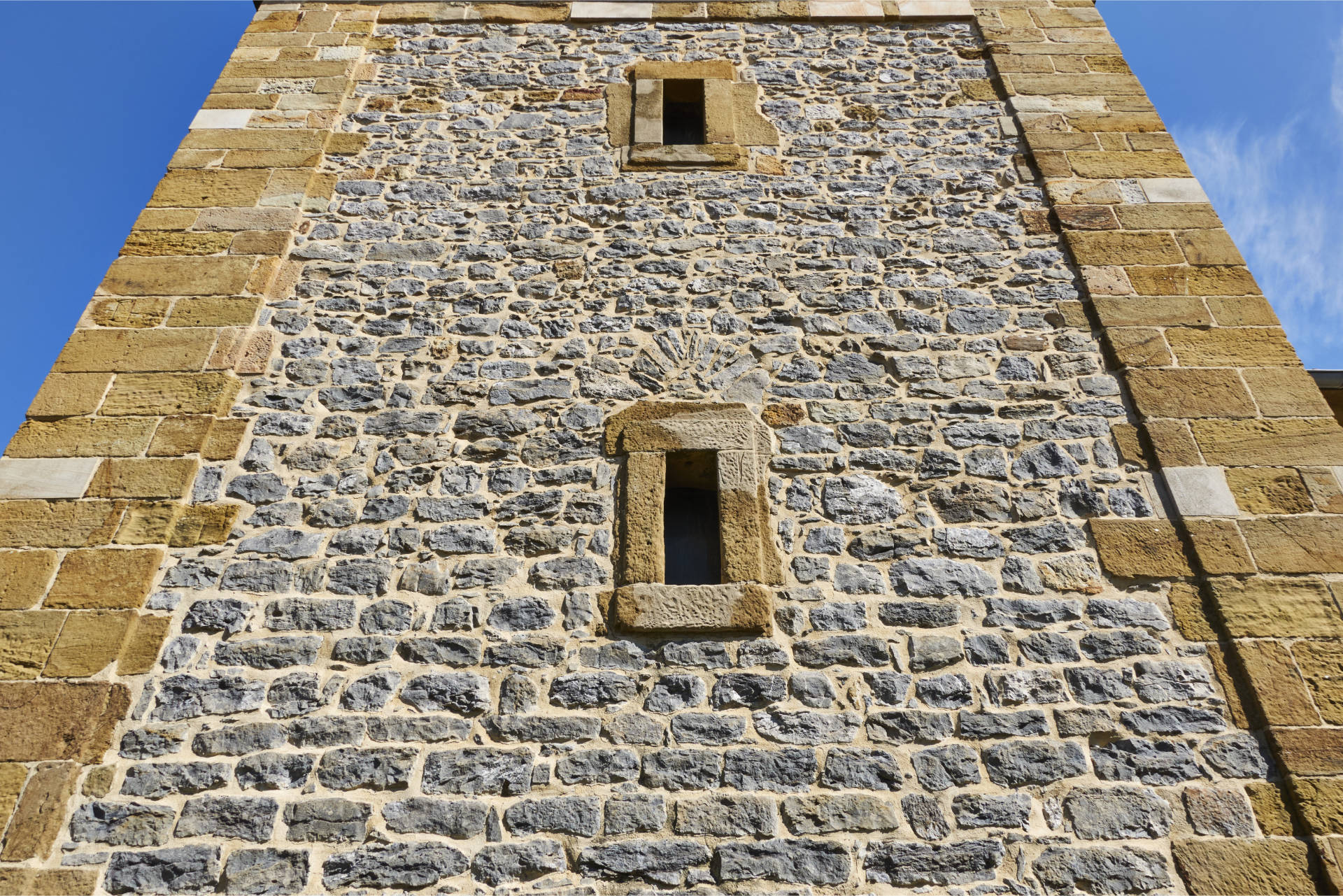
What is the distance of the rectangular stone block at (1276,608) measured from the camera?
125 inches

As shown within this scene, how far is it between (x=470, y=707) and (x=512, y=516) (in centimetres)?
78

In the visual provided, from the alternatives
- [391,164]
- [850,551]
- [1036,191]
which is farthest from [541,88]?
[850,551]

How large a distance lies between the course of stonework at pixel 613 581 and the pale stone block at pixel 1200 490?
21cm

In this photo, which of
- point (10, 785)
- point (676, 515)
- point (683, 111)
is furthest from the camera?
point (683, 111)

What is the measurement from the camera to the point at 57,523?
135 inches

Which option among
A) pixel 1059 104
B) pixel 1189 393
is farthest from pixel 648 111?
pixel 1189 393

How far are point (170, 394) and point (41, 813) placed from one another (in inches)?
67.7

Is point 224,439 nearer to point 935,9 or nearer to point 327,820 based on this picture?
point 327,820

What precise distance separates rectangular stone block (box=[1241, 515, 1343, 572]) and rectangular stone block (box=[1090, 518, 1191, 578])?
0.92 feet

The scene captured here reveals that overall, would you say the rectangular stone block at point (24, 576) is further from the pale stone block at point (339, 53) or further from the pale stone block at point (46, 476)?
the pale stone block at point (339, 53)

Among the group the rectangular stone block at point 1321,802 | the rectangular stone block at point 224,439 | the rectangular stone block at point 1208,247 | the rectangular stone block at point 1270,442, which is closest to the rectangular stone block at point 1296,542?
the rectangular stone block at point 1270,442

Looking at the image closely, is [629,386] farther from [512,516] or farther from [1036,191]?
[1036,191]

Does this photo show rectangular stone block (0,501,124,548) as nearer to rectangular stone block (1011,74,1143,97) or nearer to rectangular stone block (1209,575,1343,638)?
rectangular stone block (1209,575,1343,638)

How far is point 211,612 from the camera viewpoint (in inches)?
129
